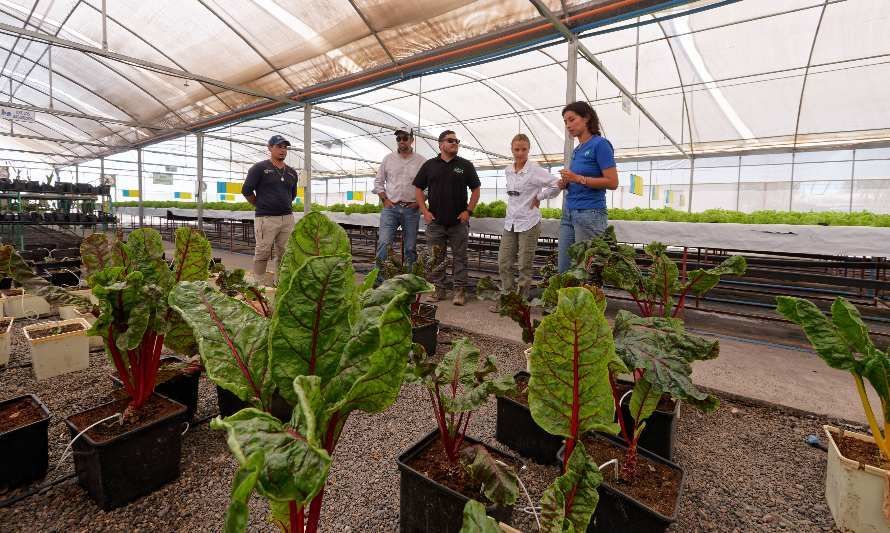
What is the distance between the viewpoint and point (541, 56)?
8945 millimetres

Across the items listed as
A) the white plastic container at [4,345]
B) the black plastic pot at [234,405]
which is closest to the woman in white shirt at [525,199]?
the black plastic pot at [234,405]

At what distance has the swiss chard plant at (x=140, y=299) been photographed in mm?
1434

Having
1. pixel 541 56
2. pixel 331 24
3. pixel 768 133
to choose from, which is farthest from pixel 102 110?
pixel 768 133

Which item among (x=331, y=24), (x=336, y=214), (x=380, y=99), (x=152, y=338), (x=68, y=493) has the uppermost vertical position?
(x=380, y=99)

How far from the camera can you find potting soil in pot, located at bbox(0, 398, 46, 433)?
157 cm

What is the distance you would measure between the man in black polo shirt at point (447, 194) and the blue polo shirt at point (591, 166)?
1.25m

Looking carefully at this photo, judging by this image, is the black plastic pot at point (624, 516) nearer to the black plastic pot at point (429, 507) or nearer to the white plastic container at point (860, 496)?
the black plastic pot at point (429, 507)

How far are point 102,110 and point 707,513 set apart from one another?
12854 mm

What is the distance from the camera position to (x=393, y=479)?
163 cm

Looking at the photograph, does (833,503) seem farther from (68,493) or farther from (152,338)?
(68,493)

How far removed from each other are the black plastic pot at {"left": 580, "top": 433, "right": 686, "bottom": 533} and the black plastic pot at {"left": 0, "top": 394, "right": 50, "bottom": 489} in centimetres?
188

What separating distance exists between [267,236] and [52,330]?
7.19ft

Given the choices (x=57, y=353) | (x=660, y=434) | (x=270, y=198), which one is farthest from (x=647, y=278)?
(x=270, y=198)

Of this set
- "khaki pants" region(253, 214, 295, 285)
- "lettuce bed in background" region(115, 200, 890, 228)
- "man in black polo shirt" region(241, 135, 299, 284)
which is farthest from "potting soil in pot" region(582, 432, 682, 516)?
"khaki pants" region(253, 214, 295, 285)
